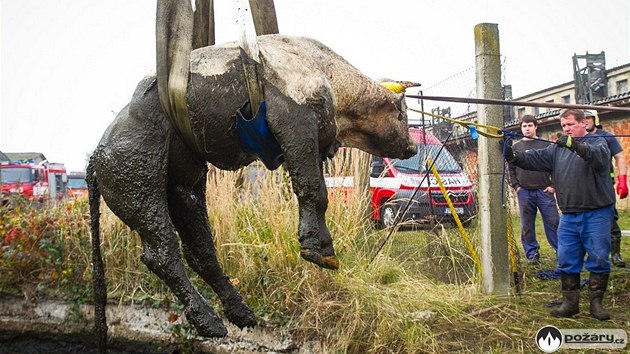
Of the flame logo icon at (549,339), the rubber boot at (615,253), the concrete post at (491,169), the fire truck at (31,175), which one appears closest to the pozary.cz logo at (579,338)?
the flame logo icon at (549,339)

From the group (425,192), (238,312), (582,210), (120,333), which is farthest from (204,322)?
(425,192)

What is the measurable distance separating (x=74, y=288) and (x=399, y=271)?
2592 millimetres

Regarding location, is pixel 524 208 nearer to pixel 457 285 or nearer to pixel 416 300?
pixel 457 285

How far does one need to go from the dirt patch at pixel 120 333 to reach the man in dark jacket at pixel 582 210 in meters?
1.94

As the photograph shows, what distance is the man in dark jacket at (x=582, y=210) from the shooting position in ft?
12.9

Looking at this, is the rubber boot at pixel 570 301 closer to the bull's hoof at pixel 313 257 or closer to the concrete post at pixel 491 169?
the concrete post at pixel 491 169

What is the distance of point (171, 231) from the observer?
5.94 ft


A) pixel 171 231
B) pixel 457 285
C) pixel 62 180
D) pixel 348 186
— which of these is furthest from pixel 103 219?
pixel 62 180

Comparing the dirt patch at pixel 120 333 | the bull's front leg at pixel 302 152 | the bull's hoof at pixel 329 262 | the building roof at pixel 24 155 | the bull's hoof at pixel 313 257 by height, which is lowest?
the dirt patch at pixel 120 333

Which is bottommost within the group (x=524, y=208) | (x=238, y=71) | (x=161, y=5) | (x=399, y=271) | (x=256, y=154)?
(x=399, y=271)

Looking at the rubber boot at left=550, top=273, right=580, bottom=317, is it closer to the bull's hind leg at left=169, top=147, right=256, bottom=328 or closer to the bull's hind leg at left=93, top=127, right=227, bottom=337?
the bull's hind leg at left=169, top=147, right=256, bottom=328

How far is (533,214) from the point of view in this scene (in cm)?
569

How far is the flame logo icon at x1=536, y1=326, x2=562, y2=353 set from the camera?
3203 mm

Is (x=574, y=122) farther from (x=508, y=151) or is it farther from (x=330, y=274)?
(x=330, y=274)
